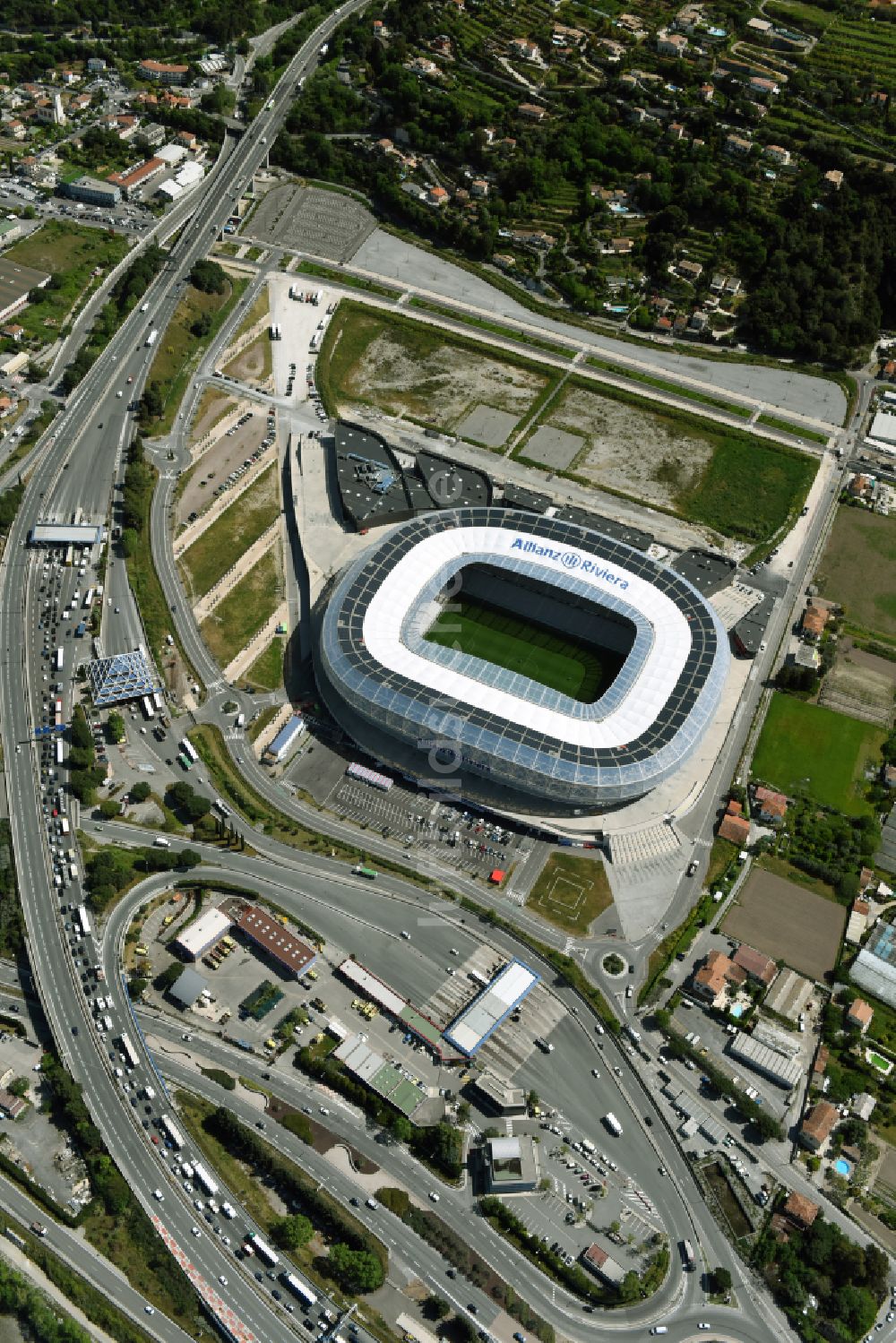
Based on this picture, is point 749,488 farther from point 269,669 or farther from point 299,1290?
point 299,1290

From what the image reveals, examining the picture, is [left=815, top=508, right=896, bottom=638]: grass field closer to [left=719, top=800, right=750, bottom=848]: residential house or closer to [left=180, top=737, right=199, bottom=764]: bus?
[left=719, top=800, right=750, bottom=848]: residential house

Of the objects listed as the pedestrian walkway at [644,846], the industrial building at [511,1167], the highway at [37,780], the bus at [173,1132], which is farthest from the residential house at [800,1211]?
the bus at [173,1132]

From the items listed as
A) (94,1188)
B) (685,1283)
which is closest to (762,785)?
(685,1283)

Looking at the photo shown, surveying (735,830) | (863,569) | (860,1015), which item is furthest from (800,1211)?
(863,569)

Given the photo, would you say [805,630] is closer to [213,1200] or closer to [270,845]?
[270,845]

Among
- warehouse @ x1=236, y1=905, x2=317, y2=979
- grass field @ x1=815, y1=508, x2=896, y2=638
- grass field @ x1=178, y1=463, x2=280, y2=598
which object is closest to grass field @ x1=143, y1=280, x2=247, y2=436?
grass field @ x1=178, y1=463, x2=280, y2=598

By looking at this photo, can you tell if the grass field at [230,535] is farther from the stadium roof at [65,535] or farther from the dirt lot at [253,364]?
the dirt lot at [253,364]
